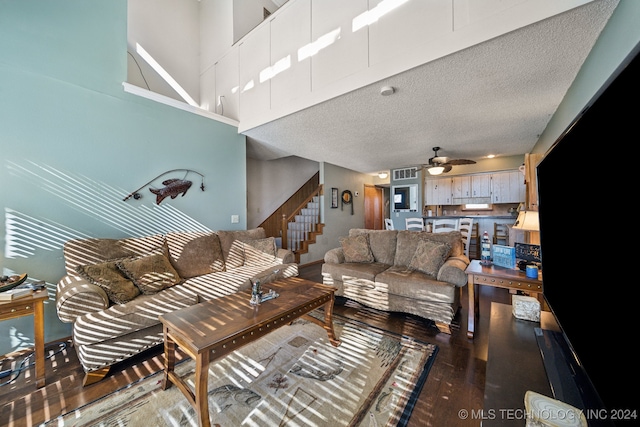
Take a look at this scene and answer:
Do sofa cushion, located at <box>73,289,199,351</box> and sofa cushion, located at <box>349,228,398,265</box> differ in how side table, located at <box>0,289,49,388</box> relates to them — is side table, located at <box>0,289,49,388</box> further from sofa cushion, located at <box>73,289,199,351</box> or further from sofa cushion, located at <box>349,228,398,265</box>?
sofa cushion, located at <box>349,228,398,265</box>

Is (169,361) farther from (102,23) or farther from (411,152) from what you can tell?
(411,152)

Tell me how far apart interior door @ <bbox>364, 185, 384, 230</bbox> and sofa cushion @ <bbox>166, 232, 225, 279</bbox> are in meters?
5.62

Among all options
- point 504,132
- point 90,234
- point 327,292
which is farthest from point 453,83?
point 90,234

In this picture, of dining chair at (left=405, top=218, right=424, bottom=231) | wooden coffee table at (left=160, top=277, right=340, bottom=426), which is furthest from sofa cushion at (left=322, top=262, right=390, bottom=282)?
dining chair at (left=405, top=218, right=424, bottom=231)

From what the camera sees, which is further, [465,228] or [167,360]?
[465,228]

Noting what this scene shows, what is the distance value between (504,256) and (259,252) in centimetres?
288

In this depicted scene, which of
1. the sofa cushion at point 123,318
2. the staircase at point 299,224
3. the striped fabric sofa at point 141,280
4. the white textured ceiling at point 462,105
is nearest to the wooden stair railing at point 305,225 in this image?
the staircase at point 299,224

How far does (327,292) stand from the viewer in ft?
6.95

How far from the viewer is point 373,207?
27.7 ft

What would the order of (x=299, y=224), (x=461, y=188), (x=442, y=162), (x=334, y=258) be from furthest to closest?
(x=461, y=188)
(x=299, y=224)
(x=442, y=162)
(x=334, y=258)

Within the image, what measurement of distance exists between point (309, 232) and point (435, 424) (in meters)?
4.48

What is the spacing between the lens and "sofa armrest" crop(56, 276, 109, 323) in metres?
1.77

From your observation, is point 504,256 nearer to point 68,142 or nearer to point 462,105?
point 462,105

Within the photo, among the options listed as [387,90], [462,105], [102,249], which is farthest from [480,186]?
[102,249]
